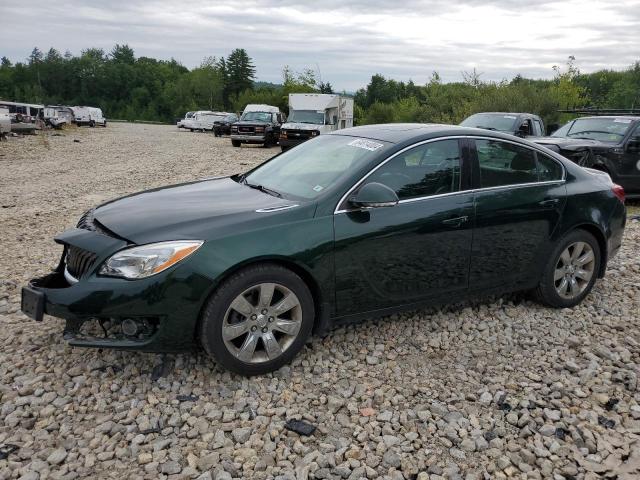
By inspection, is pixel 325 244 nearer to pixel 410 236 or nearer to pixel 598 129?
pixel 410 236

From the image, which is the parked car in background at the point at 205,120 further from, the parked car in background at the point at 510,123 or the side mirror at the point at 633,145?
the side mirror at the point at 633,145

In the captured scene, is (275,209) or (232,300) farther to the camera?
(275,209)

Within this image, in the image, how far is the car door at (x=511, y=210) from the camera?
4.31 meters

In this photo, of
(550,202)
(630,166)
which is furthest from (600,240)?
(630,166)

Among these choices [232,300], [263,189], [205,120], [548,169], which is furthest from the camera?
[205,120]

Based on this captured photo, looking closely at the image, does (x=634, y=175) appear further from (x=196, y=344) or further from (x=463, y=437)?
(x=196, y=344)

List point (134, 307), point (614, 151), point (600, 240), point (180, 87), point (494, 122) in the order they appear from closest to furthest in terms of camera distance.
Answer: point (134, 307) → point (600, 240) → point (614, 151) → point (494, 122) → point (180, 87)

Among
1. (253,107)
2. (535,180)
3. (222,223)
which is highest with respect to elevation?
(253,107)

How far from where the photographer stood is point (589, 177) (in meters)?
5.02

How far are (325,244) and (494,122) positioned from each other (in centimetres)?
1018

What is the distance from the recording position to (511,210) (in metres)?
4.41

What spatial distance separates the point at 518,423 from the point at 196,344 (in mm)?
2050

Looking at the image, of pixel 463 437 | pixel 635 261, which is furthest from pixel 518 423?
pixel 635 261

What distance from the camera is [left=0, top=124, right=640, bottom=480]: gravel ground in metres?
2.87
